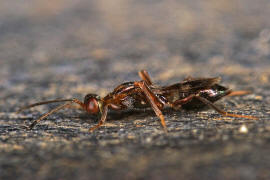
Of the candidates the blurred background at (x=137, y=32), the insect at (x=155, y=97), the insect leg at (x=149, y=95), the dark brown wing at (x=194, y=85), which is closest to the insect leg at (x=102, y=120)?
the insect at (x=155, y=97)

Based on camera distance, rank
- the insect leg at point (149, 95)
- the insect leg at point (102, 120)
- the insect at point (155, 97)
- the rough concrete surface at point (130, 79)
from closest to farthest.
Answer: the rough concrete surface at point (130, 79) < the insect leg at point (102, 120) < the insect leg at point (149, 95) < the insect at point (155, 97)

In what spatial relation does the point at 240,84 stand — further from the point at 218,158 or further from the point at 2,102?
the point at 2,102

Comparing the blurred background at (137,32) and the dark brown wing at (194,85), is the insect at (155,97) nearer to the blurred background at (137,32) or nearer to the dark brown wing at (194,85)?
the dark brown wing at (194,85)

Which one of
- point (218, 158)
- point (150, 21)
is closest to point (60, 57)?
point (150, 21)

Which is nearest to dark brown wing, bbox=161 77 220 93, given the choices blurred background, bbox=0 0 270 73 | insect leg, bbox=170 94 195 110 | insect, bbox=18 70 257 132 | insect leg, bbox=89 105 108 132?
insect, bbox=18 70 257 132

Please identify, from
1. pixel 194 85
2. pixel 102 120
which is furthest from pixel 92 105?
pixel 194 85

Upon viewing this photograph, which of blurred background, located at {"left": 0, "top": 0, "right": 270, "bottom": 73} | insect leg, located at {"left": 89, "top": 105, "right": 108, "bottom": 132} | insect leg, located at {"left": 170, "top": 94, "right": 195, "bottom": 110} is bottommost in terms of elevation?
insect leg, located at {"left": 89, "top": 105, "right": 108, "bottom": 132}

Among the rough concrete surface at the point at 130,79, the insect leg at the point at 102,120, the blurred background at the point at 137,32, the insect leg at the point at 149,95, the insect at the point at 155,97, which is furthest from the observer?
the blurred background at the point at 137,32

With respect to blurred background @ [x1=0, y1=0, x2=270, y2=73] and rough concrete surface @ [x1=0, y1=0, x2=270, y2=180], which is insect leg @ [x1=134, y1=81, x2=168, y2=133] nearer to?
rough concrete surface @ [x1=0, y1=0, x2=270, y2=180]

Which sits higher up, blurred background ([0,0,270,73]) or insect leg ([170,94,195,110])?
blurred background ([0,0,270,73])
